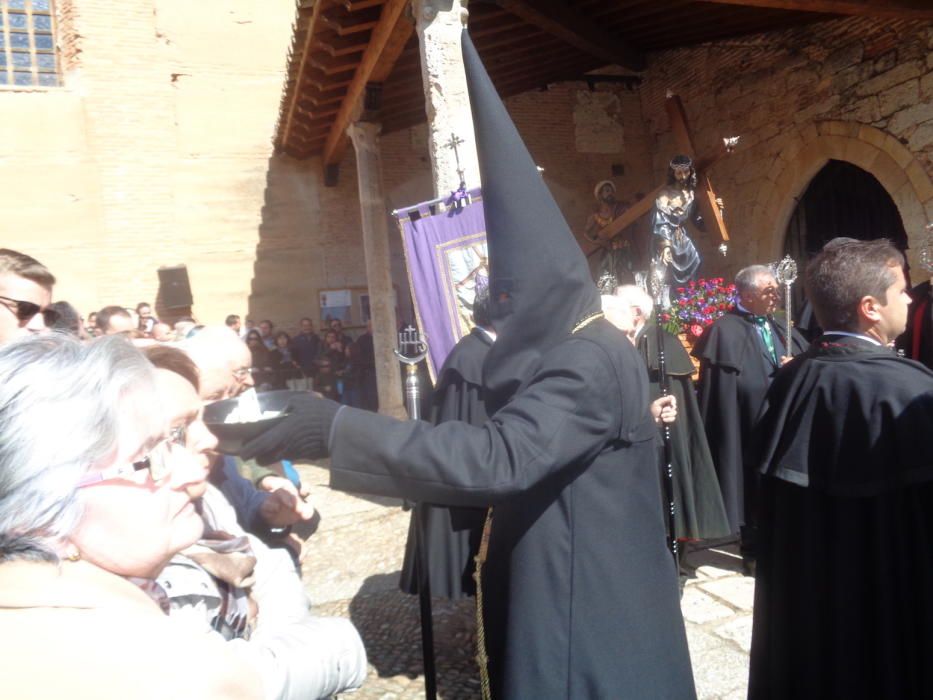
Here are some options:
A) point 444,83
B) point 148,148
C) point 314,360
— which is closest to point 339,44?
point 444,83

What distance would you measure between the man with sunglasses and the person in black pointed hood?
1755 millimetres

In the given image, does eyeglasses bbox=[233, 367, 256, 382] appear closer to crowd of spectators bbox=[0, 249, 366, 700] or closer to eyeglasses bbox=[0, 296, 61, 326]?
crowd of spectators bbox=[0, 249, 366, 700]

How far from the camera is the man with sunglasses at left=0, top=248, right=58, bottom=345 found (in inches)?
98.9

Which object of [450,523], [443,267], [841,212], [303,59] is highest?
[303,59]

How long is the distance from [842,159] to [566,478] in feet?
28.9

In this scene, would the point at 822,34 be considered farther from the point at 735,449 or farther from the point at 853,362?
the point at 853,362

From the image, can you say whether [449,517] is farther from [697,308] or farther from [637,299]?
[697,308]

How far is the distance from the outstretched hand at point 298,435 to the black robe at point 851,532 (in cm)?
168

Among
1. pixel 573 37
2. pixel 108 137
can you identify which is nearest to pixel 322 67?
pixel 573 37

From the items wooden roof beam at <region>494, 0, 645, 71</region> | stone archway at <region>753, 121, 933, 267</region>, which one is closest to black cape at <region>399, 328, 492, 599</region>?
wooden roof beam at <region>494, 0, 645, 71</region>

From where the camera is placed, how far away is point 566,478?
166cm

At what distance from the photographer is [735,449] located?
4660 mm

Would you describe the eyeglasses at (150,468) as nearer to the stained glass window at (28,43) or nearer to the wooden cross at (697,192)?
the wooden cross at (697,192)

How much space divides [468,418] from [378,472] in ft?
6.97
